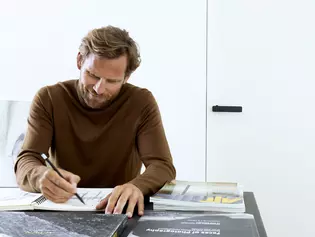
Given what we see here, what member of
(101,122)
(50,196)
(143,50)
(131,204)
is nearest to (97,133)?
(101,122)

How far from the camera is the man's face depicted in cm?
155

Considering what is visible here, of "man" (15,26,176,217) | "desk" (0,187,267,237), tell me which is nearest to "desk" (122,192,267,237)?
"desk" (0,187,267,237)

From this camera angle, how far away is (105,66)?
1.55 meters

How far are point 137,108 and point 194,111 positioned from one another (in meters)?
1.01

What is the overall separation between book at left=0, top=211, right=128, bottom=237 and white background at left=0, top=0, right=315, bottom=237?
1.75 meters

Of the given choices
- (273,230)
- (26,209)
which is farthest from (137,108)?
(273,230)

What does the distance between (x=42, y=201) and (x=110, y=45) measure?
2.08 feet

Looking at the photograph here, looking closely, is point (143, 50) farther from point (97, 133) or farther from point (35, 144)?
point (35, 144)

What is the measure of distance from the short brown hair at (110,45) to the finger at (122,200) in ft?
1.92

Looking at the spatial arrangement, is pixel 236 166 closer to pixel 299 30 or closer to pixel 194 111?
pixel 194 111

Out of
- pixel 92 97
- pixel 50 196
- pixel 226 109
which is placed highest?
pixel 92 97

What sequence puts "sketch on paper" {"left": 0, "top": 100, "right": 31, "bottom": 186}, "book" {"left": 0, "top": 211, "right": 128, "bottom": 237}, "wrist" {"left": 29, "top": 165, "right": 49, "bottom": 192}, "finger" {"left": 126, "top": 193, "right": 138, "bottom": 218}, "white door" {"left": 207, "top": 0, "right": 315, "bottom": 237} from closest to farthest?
"book" {"left": 0, "top": 211, "right": 128, "bottom": 237} → "finger" {"left": 126, "top": 193, "right": 138, "bottom": 218} → "wrist" {"left": 29, "top": 165, "right": 49, "bottom": 192} → "white door" {"left": 207, "top": 0, "right": 315, "bottom": 237} → "sketch on paper" {"left": 0, "top": 100, "right": 31, "bottom": 186}

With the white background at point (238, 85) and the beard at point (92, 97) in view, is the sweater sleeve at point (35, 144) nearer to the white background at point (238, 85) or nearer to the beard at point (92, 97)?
the beard at point (92, 97)

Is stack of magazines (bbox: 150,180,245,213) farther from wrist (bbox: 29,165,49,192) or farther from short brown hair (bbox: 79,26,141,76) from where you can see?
short brown hair (bbox: 79,26,141,76)
